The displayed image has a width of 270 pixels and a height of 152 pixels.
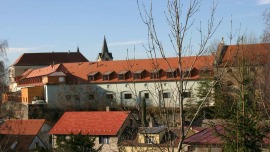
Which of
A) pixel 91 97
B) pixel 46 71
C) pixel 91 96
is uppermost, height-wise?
pixel 46 71

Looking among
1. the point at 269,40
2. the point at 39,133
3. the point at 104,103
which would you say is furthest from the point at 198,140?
the point at 104,103

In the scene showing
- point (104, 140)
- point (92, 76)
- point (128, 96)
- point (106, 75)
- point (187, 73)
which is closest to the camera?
point (187, 73)

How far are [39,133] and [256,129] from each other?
27320 millimetres

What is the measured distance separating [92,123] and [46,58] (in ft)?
164

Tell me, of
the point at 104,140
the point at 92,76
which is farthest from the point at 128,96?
the point at 104,140

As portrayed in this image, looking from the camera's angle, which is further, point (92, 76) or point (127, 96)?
point (92, 76)

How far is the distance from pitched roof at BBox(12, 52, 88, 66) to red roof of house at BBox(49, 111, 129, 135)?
43.2 metres

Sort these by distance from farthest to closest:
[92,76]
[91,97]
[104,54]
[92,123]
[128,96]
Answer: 1. [104,54]
2. [92,76]
3. [91,97]
4. [128,96]
5. [92,123]

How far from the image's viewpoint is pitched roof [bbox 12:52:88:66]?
77.8 metres

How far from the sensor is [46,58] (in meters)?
81.1

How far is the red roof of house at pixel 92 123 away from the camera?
31.8m

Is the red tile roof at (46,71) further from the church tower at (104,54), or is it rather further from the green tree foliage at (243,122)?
the green tree foliage at (243,122)

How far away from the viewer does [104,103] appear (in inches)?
1828

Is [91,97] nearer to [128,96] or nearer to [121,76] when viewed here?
[121,76]
